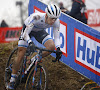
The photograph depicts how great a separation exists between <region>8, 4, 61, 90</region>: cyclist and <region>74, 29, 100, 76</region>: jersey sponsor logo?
1196mm

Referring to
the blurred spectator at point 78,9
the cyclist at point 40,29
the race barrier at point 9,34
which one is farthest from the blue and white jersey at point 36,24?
the race barrier at point 9,34

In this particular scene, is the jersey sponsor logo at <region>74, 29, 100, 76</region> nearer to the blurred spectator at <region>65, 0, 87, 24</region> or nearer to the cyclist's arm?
the cyclist's arm

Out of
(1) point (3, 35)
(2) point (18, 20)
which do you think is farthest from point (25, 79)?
(2) point (18, 20)

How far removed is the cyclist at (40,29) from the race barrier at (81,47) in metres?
1.19

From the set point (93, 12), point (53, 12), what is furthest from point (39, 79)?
point (93, 12)

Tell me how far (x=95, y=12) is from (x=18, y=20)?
33.1 m

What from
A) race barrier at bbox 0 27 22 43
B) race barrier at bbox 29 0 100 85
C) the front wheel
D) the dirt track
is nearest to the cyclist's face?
the front wheel

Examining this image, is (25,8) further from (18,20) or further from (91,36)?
(91,36)

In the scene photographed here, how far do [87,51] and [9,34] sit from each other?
9.06 m

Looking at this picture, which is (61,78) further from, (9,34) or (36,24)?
(9,34)

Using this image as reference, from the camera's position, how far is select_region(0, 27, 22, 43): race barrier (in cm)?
1435

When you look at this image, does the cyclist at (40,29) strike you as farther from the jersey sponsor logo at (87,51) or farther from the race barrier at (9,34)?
the race barrier at (9,34)

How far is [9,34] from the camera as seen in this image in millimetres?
14539

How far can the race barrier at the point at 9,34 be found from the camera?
1435 centimetres
